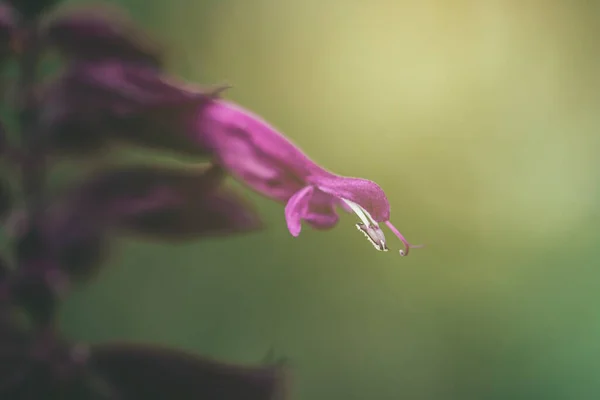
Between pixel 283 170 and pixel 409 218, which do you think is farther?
pixel 409 218

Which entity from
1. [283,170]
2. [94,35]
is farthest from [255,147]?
[94,35]

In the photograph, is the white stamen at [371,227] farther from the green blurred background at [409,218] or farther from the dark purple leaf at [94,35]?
the dark purple leaf at [94,35]

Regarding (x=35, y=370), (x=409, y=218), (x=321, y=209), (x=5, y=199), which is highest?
(x=409, y=218)

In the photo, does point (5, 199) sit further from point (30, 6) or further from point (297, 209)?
point (297, 209)

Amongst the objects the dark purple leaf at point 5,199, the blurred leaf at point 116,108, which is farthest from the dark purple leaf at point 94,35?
the dark purple leaf at point 5,199

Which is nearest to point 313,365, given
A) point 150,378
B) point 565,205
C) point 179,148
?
point 150,378

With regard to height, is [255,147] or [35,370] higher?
[255,147]

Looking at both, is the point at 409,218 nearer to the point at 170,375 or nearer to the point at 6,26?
the point at 170,375

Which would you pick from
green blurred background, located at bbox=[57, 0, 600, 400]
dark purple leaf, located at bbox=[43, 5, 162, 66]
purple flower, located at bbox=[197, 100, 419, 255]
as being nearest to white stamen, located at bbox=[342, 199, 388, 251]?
purple flower, located at bbox=[197, 100, 419, 255]
